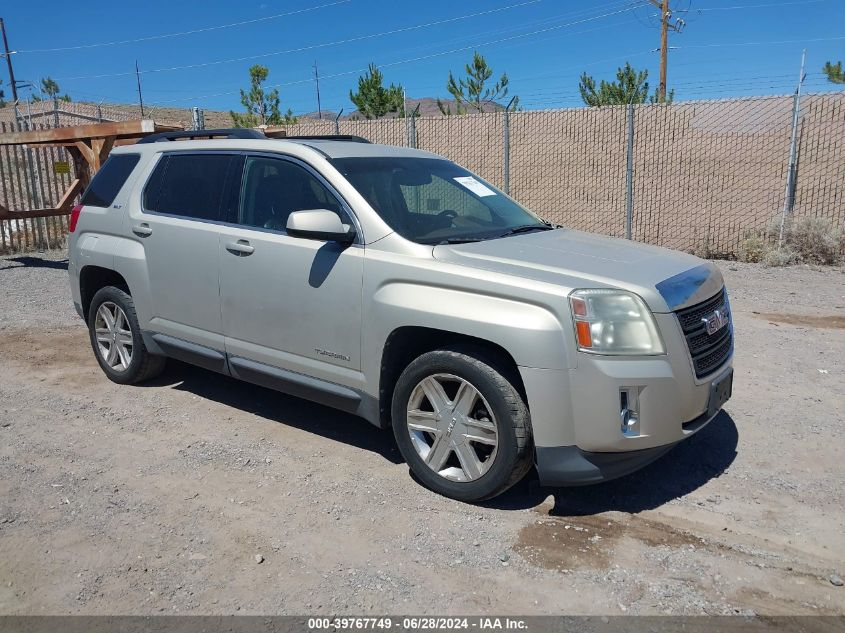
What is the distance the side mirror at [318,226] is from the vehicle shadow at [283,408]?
4.77 ft

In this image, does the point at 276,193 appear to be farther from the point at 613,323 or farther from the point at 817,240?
the point at 817,240

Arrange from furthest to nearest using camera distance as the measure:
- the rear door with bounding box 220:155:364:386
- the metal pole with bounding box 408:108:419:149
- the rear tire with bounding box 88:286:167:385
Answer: the metal pole with bounding box 408:108:419:149
the rear tire with bounding box 88:286:167:385
the rear door with bounding box 220:155:364:386

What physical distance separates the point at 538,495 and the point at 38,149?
13798mm

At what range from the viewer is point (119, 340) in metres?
5.91

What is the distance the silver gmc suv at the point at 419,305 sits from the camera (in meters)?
3.56

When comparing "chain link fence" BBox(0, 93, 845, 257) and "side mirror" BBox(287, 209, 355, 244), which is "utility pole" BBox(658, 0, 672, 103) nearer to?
"chain link fence" BBox(0, 93, 845, 257)

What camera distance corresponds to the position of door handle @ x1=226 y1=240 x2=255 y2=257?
15.4ft

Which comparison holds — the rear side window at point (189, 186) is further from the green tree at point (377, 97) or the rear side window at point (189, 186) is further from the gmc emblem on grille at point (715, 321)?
the green tree at point (377, 97)

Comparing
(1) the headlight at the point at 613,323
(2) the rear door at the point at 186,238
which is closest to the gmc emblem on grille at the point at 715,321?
(1) the headlight at the point at 613,323

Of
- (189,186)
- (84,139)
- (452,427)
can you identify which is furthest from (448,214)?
(84,139)

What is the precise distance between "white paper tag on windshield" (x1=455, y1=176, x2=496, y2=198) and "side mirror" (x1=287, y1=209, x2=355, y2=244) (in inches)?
50.6

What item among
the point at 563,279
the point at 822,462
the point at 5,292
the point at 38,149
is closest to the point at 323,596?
the point at 563,279

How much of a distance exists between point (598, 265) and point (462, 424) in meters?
1.10

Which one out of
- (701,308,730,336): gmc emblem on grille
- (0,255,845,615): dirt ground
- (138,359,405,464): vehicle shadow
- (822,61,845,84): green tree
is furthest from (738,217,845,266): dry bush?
(822,61,845,84): green tree
